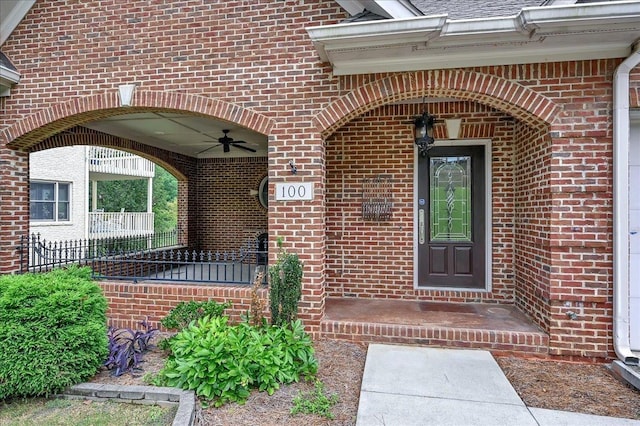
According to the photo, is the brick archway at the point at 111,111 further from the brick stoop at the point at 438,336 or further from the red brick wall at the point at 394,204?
the brick stoop at the point at 438,336

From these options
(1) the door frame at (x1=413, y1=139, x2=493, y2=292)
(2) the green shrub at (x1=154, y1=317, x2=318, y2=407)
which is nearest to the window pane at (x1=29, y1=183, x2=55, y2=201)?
(2) the green shrub at (x1=154, y1=317, x2=318, y2=407)

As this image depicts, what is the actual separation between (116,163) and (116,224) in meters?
2.59

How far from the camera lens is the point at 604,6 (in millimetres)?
3221

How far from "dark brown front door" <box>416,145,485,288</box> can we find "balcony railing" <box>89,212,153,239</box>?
12852 mm

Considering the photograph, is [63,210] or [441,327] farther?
[63,210]

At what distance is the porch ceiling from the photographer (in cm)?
626

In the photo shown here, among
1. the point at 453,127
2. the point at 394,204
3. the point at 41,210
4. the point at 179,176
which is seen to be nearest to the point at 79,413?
the point at 394,204

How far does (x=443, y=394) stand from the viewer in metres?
3.19

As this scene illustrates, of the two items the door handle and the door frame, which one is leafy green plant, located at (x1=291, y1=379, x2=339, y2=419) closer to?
the door frame

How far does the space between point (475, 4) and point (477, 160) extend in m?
2.07

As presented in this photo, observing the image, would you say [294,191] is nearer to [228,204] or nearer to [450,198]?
[450,198]

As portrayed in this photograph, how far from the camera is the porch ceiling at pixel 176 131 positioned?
20.5 feet

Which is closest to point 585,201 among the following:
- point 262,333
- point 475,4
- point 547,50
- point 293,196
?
point 547,50

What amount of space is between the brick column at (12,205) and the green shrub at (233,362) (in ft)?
10.5
